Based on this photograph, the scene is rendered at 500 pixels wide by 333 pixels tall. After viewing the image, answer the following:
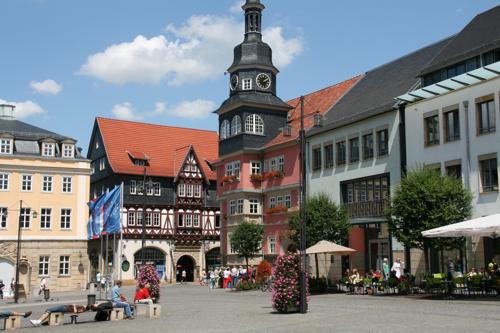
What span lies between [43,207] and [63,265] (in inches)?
198

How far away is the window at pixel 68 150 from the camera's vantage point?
59750 millimetres

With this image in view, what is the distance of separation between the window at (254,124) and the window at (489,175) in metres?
22.1

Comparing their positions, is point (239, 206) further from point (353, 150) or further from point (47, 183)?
point (47, 183)

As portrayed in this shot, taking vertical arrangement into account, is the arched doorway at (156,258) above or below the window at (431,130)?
below

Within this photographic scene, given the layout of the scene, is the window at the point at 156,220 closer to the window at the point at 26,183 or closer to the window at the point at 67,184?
the window at the point at 67,184

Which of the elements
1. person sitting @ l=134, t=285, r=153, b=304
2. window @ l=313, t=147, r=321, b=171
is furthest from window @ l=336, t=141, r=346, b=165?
person sitting @ l=134, t=285, r=153, b=304

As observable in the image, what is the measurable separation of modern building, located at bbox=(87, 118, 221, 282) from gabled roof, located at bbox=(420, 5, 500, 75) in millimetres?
33721

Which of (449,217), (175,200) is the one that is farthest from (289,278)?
(175,200)

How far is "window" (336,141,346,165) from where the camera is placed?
42594 mm

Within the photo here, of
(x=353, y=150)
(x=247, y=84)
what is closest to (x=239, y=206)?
(x=247, y=84)

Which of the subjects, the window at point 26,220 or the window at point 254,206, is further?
the window at point 26,220

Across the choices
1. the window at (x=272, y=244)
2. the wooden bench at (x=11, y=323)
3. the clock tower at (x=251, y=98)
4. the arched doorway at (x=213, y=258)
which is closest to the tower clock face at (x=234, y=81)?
the clock tower at (x=251, y=98)

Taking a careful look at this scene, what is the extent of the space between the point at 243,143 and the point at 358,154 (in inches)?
480

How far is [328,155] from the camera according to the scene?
44.2 meters
